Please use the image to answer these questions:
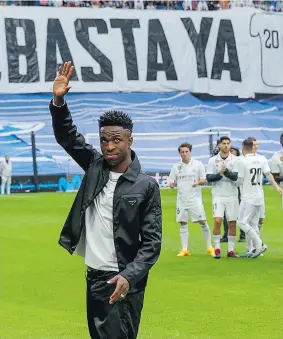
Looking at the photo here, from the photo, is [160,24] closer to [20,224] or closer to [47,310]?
[20,224]

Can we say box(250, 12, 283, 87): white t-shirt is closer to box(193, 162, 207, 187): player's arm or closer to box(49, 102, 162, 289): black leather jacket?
Answer: box(193, 162, 207, 187): player's arm

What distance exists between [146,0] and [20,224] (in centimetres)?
2587

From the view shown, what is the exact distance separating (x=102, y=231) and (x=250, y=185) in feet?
35.8

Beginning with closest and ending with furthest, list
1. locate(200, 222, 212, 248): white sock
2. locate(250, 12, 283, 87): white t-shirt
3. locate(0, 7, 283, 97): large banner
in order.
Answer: locate(200, 222, 212, 248): white sock, locate(0, 7, 283, 97): large banner, locate(250, 12, 283, 87): white t-shirt

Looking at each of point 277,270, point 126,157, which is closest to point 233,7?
point 277,270

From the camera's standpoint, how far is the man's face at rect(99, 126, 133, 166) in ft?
20.9

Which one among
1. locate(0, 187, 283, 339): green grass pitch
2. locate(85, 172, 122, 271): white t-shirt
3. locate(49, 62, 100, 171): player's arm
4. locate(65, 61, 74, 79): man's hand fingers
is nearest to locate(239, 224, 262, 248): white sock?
locate(0, 187, 283, 339): green grass pitch

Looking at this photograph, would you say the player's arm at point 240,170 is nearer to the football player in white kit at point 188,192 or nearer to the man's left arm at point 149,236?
the football player in white kit at point 188,192

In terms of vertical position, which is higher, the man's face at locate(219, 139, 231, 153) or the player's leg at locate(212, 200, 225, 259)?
the man's face at locate(219, 139, 231, 153)

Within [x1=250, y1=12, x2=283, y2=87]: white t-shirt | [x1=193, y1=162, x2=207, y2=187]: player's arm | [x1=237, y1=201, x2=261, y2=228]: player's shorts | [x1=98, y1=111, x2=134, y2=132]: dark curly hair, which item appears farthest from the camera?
[x1=250, y1=12, x2=283, y2=87]: white t-shirt

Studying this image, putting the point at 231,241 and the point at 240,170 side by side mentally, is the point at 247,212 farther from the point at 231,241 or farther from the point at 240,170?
the point at 240,170

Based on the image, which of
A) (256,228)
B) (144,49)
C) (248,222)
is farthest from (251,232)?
(144,49)

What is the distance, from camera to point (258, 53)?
49.0m

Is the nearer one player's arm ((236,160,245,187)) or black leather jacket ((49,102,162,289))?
black leather jacket ((49,102,162,289))
